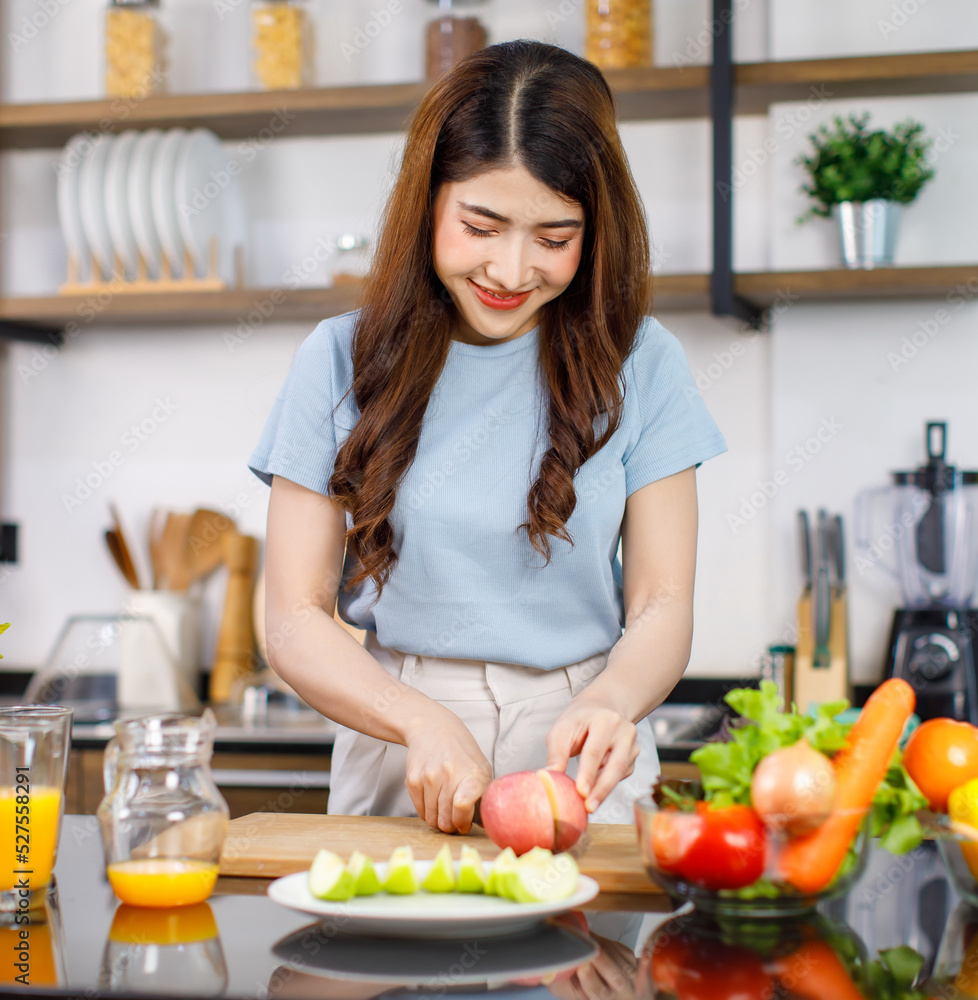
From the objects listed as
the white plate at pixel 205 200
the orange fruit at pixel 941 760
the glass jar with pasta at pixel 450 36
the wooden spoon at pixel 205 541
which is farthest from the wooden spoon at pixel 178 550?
the orange fruit at pixel 941 760

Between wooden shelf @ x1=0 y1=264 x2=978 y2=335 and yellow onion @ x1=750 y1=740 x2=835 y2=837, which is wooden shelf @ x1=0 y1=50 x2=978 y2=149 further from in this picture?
→ yellow onion @ x1=750 y1=740 x2=835 y2=837

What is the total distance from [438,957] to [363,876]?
0.10 meters

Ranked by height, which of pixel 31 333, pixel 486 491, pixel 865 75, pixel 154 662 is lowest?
pixel 154 662

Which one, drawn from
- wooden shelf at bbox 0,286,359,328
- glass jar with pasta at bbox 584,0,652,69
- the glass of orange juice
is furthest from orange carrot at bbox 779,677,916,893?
glass jar with pasta at bbox 584,0,652,69

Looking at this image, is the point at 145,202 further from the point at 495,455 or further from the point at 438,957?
the point at 438,957

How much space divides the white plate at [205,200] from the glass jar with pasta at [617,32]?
819 millimetres

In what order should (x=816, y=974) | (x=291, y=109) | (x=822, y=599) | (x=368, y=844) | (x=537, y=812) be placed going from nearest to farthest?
(x=816, y=974)
(x=537, y=812)
(x=368, y=844)
(x=822, y=599)
(x=291, y=109)

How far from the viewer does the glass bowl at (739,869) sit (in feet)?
2.49

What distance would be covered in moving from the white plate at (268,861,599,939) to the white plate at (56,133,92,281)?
2.00 meters

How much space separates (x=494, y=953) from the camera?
765 millimetres

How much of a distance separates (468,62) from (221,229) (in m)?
1.39

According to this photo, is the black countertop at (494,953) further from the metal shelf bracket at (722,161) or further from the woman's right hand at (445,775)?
the metal shelf bracket at (722,161)

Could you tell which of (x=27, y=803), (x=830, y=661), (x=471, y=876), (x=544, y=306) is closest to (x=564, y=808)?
(x=471, y=876)


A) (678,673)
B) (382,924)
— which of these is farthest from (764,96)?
(382,924)
